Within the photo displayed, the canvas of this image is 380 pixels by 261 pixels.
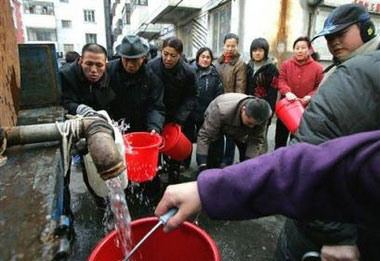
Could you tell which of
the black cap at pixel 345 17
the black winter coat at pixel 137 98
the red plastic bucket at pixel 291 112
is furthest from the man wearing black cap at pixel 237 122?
the black cap at pixel 345 17

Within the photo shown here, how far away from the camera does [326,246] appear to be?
1216 mm

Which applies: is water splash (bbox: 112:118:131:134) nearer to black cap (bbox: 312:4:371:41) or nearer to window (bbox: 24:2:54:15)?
black cap (bbox: 312:4:371:41)

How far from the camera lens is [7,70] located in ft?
6.01

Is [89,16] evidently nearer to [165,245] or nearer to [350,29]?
[350,29]

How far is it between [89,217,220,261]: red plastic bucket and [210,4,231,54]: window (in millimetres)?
8078

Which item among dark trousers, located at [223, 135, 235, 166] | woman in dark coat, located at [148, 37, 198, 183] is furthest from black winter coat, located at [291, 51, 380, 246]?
dark trousers, located at [223, 135, 235, 166]

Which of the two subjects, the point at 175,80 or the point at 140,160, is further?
the point at 175,80

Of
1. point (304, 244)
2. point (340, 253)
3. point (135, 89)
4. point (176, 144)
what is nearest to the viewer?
point (340, 253)

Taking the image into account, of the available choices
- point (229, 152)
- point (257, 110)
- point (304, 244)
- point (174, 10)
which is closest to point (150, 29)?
point (174, 10)

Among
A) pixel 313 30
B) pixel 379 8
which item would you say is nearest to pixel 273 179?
pixel 313 30

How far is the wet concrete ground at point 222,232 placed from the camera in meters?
2.72

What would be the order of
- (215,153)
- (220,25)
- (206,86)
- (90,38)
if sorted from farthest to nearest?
(90,38) → (220,25) → (206,86) → (215,153)

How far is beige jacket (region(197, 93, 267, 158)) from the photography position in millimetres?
3324

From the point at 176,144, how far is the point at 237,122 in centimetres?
73
